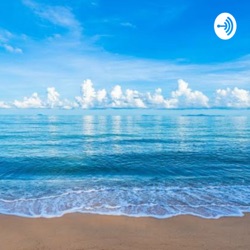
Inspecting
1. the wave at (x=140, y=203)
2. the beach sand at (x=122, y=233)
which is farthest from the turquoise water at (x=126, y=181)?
the beach sand at (x=122, y=233)

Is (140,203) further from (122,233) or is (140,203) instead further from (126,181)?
(126,181)

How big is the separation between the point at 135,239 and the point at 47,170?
1547 centimetres

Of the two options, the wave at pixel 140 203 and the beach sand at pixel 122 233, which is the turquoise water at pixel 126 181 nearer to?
the wave at pixel 140 203

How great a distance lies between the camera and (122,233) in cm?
1075

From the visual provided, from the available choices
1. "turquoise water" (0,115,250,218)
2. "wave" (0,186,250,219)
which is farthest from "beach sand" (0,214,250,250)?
"turquoise water" (0,115,250,218)

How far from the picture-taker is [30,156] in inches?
1133

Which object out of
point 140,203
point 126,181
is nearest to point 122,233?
point 140,203

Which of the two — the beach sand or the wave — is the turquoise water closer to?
the wave

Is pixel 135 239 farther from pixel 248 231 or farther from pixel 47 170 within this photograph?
pixel 47 170

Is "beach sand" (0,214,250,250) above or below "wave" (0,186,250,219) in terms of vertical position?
above

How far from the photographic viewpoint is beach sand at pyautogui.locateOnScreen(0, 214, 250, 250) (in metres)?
9.73

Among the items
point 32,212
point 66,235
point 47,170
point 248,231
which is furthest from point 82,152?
point 248,231

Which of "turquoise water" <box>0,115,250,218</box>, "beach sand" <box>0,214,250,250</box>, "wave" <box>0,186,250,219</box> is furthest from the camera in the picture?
"turquoise water" <box>0,115,250,218</box>

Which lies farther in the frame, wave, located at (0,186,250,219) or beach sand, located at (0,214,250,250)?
wave, located at (0,186,250,219)
